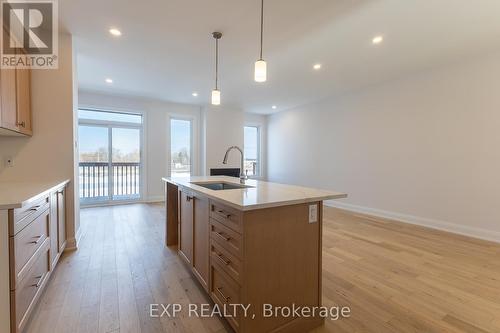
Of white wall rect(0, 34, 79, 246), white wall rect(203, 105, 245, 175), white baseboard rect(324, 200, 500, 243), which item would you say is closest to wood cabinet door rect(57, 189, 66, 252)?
white wall rect(0, 34, 79, 246)

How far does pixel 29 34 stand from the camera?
2615mm

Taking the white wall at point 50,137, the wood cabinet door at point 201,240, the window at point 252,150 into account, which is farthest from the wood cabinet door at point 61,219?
the window at point 252,150

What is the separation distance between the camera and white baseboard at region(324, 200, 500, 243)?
332 cm

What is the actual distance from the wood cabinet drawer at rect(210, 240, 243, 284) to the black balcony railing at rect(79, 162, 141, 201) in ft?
16.4

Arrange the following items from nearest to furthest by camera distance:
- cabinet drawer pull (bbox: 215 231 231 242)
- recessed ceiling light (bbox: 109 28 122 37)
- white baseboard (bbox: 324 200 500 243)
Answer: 1. cabinet drawer pull (bbox: 215 231 231 242)
2. recessed ceiling light (bbox: 109 28 122 37)
3. white baseboard (bbox: 324 200 500 243)

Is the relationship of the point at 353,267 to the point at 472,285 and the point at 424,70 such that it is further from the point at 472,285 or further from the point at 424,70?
the point at 424,70

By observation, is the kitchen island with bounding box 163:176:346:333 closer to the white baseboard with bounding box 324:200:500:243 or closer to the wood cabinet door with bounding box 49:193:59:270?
the wood cabinet door with bounding box 49:193:59:270

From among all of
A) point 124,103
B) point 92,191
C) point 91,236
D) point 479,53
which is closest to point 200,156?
point 124,103

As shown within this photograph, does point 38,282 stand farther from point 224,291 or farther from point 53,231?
point 224,291

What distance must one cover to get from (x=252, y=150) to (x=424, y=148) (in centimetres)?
491

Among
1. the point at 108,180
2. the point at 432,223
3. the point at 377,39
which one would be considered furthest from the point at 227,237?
the point at 108,180

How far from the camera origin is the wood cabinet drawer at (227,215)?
141 cm

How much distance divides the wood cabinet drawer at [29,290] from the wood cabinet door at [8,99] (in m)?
1.13

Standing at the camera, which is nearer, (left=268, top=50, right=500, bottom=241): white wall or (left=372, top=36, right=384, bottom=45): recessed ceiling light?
(left=372, top=36, right=384, bottom=45): recessed ceiling light
